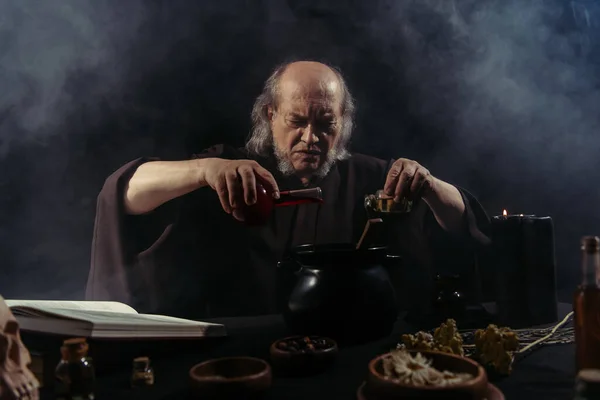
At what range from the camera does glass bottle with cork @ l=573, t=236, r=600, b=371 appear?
2.71 ft

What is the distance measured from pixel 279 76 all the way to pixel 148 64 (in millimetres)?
388

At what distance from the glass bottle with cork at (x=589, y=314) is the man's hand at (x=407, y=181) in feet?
2.40

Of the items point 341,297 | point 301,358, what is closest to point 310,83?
point 341,297

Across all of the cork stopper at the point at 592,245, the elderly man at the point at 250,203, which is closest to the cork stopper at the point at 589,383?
the cork stopper at the point at 592,245

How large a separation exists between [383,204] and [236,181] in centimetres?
45

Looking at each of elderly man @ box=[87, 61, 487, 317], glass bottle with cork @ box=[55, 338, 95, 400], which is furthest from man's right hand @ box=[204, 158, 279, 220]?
glass bottle with cork @ box=[55, 338, 95, 400]

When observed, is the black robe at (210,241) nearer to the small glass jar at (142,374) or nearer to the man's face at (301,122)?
the man's face at (301,122)

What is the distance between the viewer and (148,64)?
4.96ft

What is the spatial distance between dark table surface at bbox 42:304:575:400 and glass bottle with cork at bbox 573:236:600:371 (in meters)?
0.05

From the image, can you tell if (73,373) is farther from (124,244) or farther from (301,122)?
(301,122)

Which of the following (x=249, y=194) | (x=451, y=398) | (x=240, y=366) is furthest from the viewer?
(x=249, y=194)

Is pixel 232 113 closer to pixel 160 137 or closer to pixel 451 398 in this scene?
pixel 160 137

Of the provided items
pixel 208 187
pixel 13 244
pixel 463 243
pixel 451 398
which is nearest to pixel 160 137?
pixel 208 187

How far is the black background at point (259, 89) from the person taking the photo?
1.47 m
